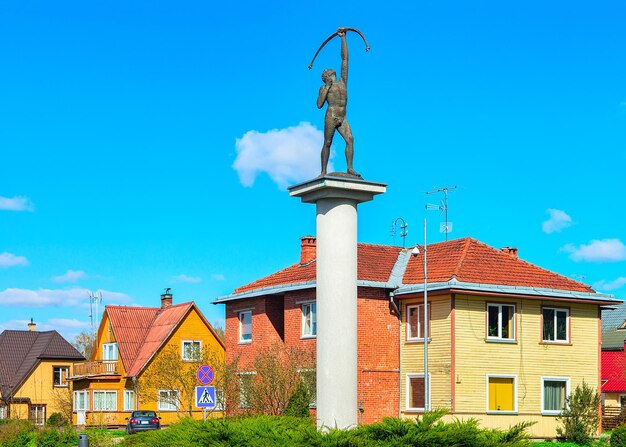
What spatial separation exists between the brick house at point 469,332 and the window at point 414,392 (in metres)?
0.04

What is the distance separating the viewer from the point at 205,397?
27.3m

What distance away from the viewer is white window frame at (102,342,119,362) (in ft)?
217

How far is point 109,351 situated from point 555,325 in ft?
113

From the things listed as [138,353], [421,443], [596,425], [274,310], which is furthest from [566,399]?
[138,353]

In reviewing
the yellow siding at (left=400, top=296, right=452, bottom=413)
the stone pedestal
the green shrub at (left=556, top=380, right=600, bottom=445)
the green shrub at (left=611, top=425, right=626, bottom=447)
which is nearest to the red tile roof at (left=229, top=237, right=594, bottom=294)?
the yellow siding at (left=400, top=296, right=452, bottom=413)

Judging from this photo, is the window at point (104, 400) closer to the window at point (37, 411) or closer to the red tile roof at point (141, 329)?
the red tile roof at point (141, 329)

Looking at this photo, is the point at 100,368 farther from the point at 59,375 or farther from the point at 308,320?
the point at 308,320

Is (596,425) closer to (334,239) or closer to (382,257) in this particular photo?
(382,257)

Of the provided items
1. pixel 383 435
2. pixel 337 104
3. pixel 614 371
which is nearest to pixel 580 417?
pixel 614 371

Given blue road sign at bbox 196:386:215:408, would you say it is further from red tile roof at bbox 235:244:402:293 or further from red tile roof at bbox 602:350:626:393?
red tile roof at bbox 602:350:626:393

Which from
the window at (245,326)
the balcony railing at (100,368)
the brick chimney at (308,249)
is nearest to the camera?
the brick chimney at (308,249)

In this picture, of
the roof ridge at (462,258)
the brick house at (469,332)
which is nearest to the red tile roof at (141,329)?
the brick house at (469,332)

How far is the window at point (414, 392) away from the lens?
41.3 meters

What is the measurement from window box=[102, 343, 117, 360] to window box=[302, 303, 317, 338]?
26.6 m
